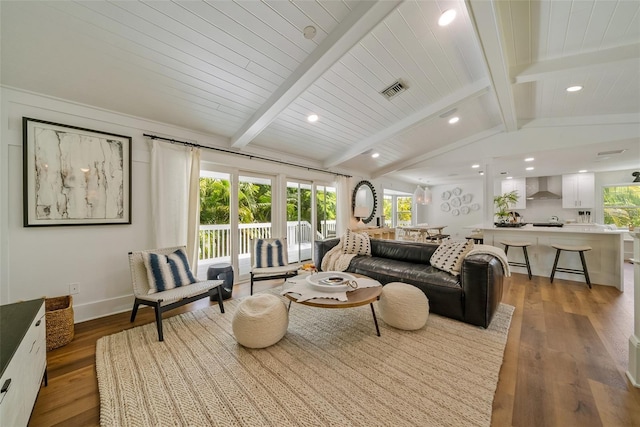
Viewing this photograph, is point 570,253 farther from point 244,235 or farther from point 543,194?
point 244,235

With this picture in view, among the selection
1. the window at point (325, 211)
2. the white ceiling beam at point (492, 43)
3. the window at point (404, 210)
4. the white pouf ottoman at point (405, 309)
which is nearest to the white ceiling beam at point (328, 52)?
the white ceiling beam at point (492, 43)

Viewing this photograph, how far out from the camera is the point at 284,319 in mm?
2002

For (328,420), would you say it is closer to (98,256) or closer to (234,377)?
(234,377)

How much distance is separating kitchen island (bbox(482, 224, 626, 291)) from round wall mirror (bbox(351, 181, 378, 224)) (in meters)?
2.52

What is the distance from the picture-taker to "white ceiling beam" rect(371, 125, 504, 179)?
14.8 ft

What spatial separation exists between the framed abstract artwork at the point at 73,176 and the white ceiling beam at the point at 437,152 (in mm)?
5190

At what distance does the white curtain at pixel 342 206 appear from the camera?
218 inches

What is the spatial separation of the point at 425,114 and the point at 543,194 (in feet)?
19.2

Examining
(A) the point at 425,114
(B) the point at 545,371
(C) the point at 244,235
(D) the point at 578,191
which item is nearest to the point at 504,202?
(D) the point at 578,191

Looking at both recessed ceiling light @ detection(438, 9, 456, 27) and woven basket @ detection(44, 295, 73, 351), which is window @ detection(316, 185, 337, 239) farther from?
woven basket @ detection(44, 295, 73, 351)

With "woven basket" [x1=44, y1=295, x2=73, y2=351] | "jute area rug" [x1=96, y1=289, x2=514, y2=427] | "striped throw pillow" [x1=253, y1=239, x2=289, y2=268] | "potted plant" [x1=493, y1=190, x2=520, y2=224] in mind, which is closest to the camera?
"jute area rug" [x1=96, y1=289, x2=514, y2=427]

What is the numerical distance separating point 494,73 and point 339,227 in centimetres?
383

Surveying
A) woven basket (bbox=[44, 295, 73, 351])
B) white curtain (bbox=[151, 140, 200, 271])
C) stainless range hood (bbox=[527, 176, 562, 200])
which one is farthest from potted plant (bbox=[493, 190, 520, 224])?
woven basket (bbox=[44, 295, 73, 351])

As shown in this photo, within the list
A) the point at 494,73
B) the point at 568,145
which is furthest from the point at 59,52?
the point at 568,145
